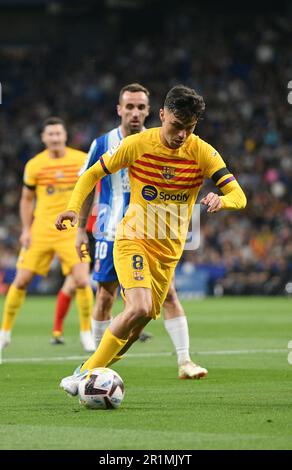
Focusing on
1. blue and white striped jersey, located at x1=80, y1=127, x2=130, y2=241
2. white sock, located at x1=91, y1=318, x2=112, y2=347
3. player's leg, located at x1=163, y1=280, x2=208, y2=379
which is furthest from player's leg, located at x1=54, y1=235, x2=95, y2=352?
player's leg, located at x1=163, y1=280, x2=208, y2=379

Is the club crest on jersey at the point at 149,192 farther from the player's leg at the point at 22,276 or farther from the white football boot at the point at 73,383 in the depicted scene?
the player's leg at the point at 22,276

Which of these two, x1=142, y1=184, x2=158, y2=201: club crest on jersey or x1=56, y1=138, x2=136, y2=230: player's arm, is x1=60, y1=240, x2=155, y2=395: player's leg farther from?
x1=56, y1=138, x2=136, y2=230: player's arm

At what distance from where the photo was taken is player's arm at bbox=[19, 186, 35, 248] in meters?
12.7

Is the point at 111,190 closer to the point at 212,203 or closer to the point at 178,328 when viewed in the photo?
the point at 178,328

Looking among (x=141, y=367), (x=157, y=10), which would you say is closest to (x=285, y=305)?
(x=141, y=367)

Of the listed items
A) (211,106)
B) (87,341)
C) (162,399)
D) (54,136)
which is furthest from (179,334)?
(211,106)

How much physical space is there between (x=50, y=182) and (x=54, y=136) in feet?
1.91

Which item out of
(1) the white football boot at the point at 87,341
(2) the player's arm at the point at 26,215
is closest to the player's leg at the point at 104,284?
(1) the white football boot at the point at 87,341

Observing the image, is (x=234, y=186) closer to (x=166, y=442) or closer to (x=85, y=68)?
(x=166, y=442)

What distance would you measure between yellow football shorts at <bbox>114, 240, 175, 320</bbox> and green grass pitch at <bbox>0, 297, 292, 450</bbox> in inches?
31.2

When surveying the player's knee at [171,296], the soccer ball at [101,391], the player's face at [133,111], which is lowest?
the soccer ball at [101,391]

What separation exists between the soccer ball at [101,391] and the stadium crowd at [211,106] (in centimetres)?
1850

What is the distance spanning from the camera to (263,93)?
3070 centimetres

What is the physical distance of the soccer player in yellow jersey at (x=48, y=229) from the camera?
12.7 metres
